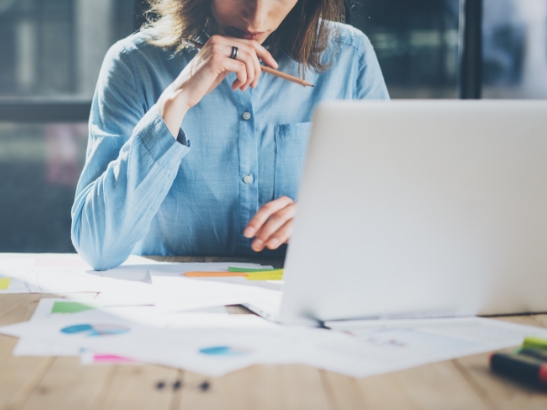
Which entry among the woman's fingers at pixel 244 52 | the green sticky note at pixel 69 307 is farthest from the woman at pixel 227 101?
the green sticky note at pixel 69 307

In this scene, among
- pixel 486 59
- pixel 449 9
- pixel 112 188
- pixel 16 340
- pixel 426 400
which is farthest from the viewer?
pixel 449 9

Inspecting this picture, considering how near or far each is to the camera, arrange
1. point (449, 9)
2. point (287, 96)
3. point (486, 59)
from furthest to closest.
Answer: point (449, 9)
point (486, 59)
point (287, 96)

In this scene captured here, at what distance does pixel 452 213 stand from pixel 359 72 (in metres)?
1.10

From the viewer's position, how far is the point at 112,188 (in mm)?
1286

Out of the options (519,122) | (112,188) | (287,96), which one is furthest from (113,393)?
(287,96)

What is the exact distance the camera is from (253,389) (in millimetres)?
586

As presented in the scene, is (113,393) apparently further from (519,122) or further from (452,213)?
(519,122)

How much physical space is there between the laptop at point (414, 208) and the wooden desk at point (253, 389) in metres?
0.12

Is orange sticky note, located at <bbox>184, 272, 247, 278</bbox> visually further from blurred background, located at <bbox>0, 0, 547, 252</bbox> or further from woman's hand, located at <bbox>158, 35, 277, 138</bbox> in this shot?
blurred background, located at <bbox>0, 0, 547, 252</bbox>

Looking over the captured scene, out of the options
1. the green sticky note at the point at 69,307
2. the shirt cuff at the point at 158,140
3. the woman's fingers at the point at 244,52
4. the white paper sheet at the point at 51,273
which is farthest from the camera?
the woman's fingers at the point at 244,52

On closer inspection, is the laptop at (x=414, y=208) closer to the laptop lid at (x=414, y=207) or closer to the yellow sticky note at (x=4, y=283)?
the laptop lid at (x=414, y=207)

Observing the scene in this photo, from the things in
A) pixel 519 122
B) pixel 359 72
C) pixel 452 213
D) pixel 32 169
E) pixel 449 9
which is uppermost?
pixel 449 9

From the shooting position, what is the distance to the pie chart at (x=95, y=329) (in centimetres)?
74

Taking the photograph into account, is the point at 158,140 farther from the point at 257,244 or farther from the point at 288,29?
the point at 288,29
